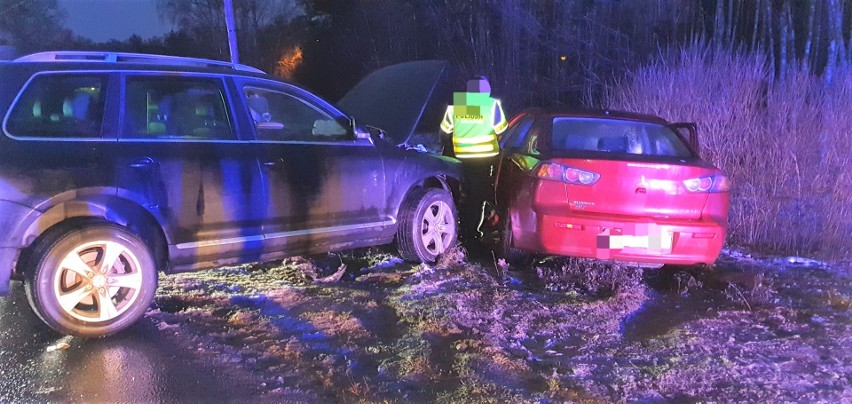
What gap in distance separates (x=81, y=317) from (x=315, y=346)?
58.5 inches

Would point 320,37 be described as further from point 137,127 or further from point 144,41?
point 137,127

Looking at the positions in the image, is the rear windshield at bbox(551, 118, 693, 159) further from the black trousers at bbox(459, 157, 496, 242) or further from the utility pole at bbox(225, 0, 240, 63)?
the utility pole at bbox(225, 0, 240, 63)

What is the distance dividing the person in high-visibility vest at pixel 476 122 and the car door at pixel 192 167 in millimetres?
2826

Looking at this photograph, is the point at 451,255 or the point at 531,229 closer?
the point at 531,229

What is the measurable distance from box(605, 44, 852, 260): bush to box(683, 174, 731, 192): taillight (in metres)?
2.11

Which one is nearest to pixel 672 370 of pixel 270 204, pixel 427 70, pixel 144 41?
pixel 270 204

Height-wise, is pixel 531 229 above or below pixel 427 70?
below

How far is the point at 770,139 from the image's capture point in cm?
758

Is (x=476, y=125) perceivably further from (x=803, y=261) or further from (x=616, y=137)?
(x=803, y=261)

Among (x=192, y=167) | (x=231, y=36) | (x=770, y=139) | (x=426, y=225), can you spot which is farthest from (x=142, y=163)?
(x=231, y=36)

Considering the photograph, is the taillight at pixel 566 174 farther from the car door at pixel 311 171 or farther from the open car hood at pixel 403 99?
the open car hood at pixel 403 99

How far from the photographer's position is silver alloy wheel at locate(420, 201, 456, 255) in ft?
18.9

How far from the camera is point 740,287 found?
5.27 metres

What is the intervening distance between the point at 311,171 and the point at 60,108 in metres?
1.75
